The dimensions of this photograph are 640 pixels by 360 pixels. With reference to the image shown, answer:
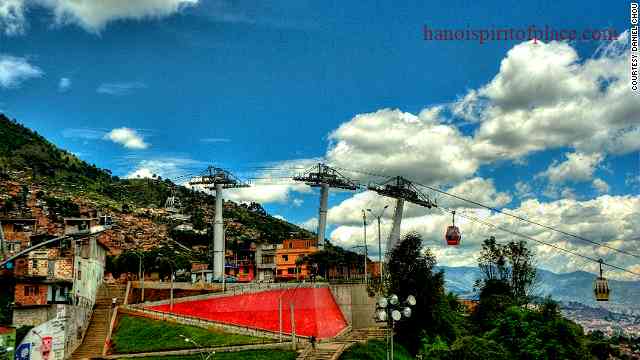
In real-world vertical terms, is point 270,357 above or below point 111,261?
→ below

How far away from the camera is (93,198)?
14100cm

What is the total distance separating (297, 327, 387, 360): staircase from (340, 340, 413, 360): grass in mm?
792

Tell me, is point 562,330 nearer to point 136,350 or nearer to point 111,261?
point 136,350

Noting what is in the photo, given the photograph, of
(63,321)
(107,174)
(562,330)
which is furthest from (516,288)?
(107,174)

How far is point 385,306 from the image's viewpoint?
1265 inches

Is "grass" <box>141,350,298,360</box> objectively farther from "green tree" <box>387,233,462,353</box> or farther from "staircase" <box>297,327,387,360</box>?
"green tree" <box>387,233,462,353</box>

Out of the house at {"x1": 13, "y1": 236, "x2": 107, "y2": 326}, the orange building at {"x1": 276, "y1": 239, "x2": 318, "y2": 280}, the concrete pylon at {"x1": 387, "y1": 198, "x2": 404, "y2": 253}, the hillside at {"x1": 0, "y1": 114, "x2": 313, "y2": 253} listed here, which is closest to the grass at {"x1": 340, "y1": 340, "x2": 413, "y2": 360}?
the house at {"x1": 13, "y1": 236, "x2": 107, "y2": 326}

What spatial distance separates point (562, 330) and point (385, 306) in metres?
22.7

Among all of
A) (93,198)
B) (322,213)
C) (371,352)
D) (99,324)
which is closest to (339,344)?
(371,352)

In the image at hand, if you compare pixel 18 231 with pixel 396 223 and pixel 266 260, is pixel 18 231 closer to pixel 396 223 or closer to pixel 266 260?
pixel 396 223

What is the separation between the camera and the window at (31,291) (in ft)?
179

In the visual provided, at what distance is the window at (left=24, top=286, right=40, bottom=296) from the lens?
54500mm

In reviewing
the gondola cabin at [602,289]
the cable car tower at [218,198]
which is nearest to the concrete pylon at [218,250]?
the cable car tower at [218,198]

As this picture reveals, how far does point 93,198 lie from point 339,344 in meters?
98.1
